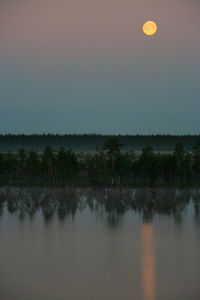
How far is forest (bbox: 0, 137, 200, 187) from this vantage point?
113812 mm

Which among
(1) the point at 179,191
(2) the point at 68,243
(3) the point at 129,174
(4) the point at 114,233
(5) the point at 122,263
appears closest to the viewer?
(5) the point at 122,263

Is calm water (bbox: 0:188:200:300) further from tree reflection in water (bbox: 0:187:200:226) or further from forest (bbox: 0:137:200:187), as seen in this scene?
forest (bbox: 0:137:200:187)

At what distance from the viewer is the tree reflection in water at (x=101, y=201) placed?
71.7m

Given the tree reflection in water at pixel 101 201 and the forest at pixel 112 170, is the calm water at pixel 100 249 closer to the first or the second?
the tree reflection in water at pixel 101 201

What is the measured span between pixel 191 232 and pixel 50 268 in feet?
70.2

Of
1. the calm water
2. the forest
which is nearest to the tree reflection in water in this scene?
the calm water

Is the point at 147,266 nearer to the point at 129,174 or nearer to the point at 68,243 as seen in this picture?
the point at 68,243

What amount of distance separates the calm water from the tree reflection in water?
0.52 feet

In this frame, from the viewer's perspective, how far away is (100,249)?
156ft

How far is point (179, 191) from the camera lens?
103m

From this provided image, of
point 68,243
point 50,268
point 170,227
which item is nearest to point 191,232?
point 170,227

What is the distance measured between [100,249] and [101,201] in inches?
1506

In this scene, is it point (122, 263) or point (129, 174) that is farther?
point (129, 174)

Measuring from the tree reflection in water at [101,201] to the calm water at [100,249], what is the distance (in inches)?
6.2
